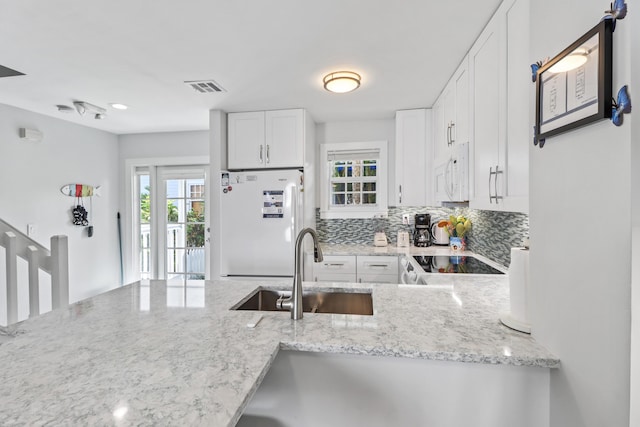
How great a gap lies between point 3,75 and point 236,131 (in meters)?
1.76

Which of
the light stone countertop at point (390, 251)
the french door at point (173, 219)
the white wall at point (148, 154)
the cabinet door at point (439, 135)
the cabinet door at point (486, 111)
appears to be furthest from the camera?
the french door at point (173, 219)

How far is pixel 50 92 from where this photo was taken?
105 inches

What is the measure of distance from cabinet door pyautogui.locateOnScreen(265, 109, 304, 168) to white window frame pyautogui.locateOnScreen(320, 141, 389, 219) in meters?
0.65

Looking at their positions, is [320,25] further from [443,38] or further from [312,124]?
[312,124]

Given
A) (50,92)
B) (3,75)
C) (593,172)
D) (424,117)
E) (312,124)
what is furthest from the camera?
(312,124)

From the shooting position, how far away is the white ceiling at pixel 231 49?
5.23 ft

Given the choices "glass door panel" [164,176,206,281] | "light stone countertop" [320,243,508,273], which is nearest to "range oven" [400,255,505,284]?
"light stone countertop" [320,243,508,273]

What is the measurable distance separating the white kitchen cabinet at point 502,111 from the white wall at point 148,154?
10.8 feet

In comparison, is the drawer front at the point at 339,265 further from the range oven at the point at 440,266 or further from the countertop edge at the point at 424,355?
the countertop edge at the point at 424,355

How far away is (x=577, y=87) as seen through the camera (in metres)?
0.78

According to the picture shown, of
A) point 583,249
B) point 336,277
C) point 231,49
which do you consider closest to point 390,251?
point 336,277

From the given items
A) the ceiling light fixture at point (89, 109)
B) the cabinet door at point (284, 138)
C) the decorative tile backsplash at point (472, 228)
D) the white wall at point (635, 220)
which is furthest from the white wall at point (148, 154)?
the white wall at point (635, 220)

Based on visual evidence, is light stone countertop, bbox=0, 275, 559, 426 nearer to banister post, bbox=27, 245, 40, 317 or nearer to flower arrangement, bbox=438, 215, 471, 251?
banister post, bbox=27, 245, 40, 317

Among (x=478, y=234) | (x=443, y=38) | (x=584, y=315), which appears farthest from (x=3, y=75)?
(x=478, y=234)
